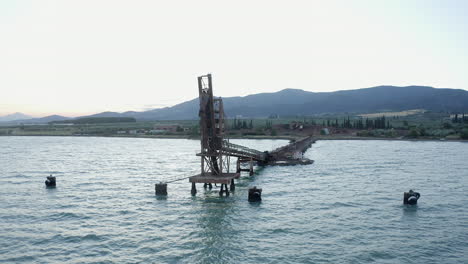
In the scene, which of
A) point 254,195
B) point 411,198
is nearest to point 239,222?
point 254,195

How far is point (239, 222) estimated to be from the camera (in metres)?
35.0

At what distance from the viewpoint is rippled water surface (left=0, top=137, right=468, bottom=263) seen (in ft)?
89.1

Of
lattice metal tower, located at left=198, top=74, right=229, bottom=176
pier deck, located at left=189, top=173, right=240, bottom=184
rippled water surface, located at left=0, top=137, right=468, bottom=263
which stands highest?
lattice metal tower, located at left=198, top=74, right=229, bottom=176

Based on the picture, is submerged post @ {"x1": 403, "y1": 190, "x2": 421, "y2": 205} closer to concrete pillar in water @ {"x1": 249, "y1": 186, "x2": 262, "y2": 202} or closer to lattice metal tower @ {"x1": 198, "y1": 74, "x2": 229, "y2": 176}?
concrete pillar in water @ {"x1": 249, "y1": 186, "x2": 262, "y2": 202}

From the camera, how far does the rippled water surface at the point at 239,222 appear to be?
27156mm

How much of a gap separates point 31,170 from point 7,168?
7.43 m

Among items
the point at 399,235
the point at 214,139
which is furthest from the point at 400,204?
the point at 214,139

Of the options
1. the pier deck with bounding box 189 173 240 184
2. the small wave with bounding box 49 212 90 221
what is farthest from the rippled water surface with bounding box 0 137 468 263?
the pier deck with bounding box 189 173 240 184

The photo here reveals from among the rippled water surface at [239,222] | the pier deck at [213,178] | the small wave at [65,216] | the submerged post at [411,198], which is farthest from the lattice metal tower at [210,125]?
the submerged post at [411,198]

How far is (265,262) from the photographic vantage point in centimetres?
2553

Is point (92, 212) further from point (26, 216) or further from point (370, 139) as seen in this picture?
point (370, 139)

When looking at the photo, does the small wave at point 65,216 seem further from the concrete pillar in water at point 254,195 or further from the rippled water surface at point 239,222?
the concrete pillar in water at point 254,195

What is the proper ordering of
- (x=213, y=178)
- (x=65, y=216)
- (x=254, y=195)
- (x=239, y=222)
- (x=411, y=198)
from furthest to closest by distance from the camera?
(x=213, y=178), (x=254, y=195), (x=411, y=198), (x=65, y=216), (x=239, y=222)

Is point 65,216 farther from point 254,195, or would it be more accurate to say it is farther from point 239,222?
point 254,195
